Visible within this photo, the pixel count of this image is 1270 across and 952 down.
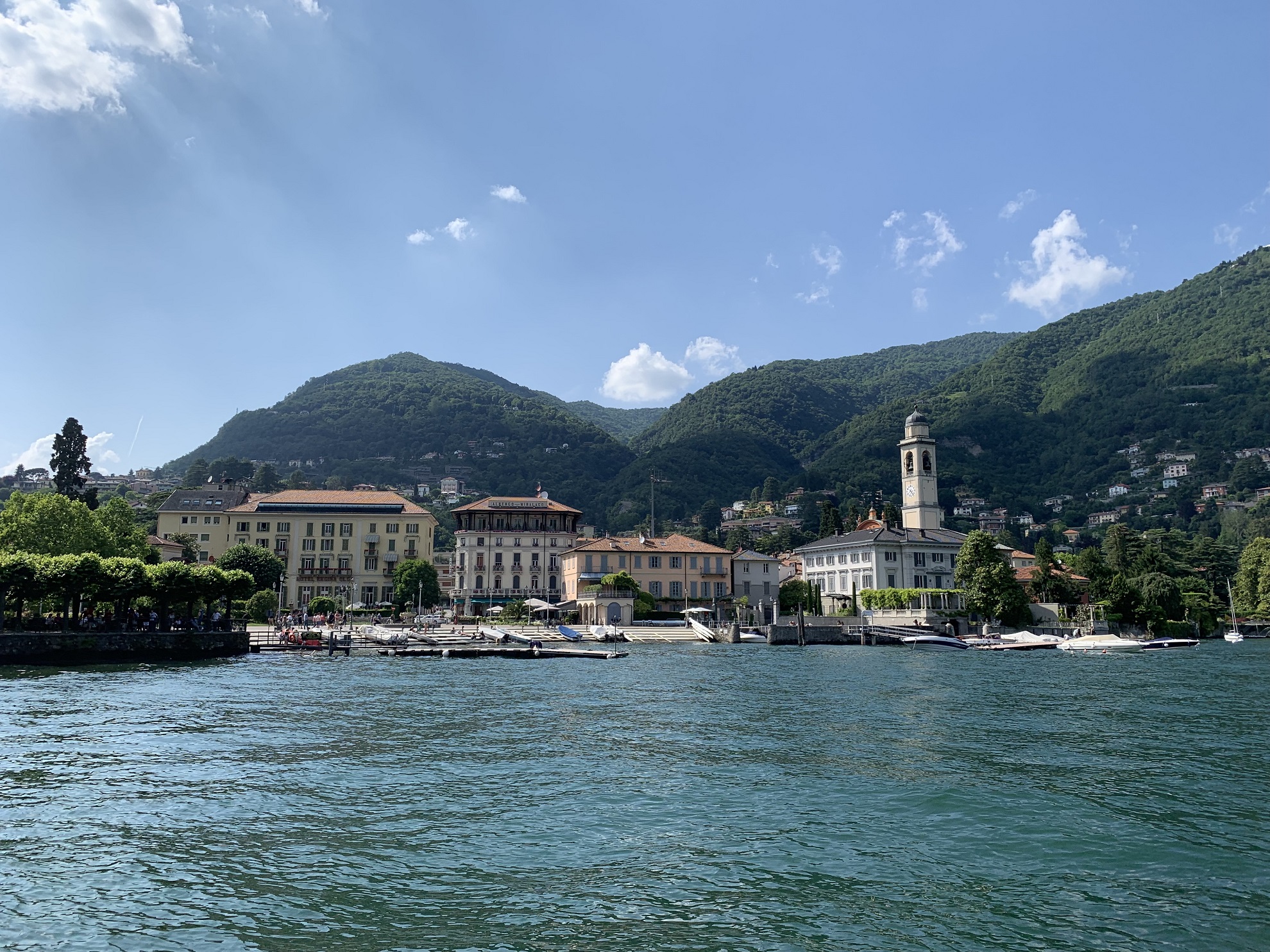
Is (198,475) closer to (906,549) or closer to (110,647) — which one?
(110,647)

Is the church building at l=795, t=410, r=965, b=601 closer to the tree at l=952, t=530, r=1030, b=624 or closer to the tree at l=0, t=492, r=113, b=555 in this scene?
the tree at l=952, t=530, r=1030, b=624

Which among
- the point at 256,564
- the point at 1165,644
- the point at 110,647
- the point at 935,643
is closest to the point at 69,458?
the point at 256,564

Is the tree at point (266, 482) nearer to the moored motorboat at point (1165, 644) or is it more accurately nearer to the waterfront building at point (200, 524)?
the waterfront building at point (200, 524)

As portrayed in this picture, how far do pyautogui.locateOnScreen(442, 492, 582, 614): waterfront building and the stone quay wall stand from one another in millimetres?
45771

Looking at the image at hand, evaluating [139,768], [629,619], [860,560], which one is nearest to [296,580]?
[629,619]

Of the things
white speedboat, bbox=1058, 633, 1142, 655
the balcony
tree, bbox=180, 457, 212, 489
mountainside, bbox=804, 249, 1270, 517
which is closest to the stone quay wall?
the balcony

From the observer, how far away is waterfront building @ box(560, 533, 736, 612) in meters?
88.7

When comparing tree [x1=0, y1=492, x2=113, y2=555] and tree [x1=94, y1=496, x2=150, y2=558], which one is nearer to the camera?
tree [x1=0, y1=492, x2=113, y2=555]

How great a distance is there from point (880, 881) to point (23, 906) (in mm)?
10149

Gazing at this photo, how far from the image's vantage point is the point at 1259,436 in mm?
170625

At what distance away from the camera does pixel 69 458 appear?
78.0 meters

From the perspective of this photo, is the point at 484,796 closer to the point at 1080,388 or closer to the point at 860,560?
the point at 860,560

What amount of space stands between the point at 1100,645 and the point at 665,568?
39.4m

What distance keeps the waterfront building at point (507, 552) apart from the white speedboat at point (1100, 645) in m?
52.3
